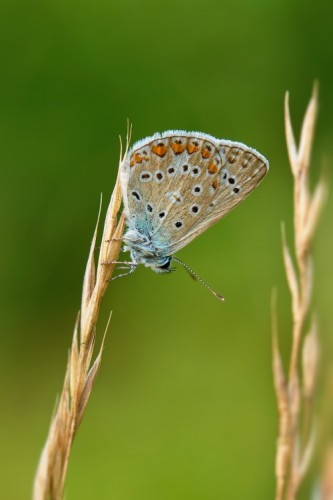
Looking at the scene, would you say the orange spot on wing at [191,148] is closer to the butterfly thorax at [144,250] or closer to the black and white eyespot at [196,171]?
the black and white eyespot at [196,171]

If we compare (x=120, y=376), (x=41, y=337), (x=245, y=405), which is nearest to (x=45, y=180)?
(x=41, y=337)

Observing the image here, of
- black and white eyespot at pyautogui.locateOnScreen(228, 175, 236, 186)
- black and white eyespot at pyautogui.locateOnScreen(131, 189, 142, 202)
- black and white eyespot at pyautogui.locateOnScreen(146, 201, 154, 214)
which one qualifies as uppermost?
black and white eyespot at pyautogui.locateOnScreen(228, 175, 236, 186)

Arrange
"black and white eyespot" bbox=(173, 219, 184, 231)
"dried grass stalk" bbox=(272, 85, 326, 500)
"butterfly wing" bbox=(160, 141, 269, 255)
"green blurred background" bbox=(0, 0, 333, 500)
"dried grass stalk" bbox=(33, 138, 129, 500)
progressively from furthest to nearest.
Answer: "green blurred background" bbox=(0, 0, 333, 500), "black and white eyespot" bbox=(173, 219, 184, 231), "butterfly wing" bbox=(160, 141, 269, 255), "dried grass stalk" bbox=(272, 85, 326, 500), "dried grass stalk" bbox=(33, 138, 129, 500)

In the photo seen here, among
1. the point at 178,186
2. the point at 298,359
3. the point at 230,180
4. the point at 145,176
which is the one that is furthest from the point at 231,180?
the point at 298,359

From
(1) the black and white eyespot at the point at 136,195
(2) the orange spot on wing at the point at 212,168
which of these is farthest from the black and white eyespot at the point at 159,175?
(2) the orange spot on wing at the point at 212,168

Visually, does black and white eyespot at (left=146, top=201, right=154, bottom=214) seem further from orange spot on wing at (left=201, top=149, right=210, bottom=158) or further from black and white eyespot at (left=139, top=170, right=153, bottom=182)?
orange spot on wing at (left=201, top=149, right=210, bottom=158)

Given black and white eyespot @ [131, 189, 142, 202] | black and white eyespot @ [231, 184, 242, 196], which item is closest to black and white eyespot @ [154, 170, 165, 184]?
black and white eyespot @ [131, 189, 142, 202]

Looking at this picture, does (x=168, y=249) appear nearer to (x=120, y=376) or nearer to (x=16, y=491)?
(x=120, y=376)
